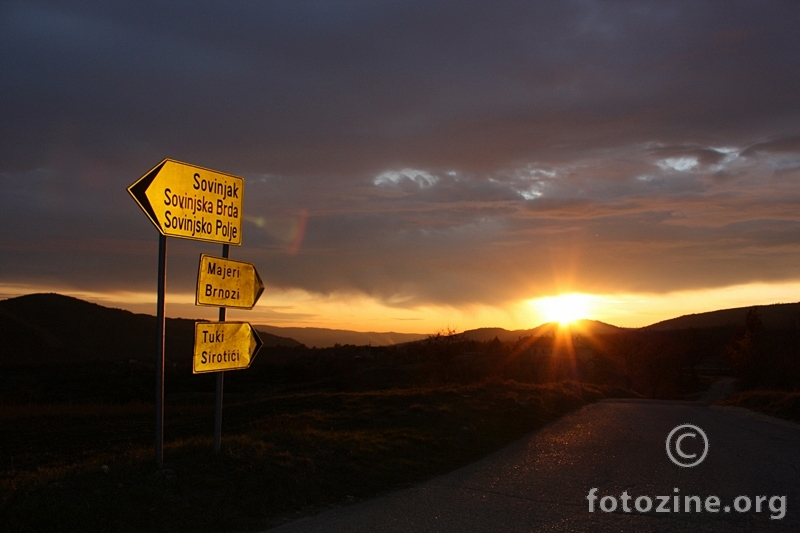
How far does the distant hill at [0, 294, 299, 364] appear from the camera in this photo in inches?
3031

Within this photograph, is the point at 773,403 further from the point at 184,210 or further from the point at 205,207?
the point at 184,210

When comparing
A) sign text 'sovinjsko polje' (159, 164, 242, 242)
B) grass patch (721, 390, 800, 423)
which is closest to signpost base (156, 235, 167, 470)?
sign text 'sovinjsko polje' (159, 164, 242, 242)

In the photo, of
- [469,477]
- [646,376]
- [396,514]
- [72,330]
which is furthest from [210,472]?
[72,330]

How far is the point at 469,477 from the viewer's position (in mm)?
9367

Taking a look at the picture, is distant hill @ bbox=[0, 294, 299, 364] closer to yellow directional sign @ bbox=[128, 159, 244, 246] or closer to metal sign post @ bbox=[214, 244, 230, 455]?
metal sign post @ bbox=[214, 244, 230, 455]

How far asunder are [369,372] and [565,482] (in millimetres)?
32977

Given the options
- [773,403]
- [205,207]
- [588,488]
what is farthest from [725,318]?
[205,207]

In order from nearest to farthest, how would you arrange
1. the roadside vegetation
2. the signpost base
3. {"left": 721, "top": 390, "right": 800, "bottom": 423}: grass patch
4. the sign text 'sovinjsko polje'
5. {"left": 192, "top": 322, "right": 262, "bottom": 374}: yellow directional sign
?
the roadside vegetation < the signpost base < the sign text 'sovinjsko polje' < {"left": 192, "top": 322, "right": 262, "bottom": 374}: yellow directional sign < {"left": 721, "top": 390, "right": 800, "bottom": 423}: grass patch

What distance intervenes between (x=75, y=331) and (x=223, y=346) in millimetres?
102057

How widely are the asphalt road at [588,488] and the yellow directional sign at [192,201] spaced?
4.17 m

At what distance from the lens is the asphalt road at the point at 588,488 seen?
681cm

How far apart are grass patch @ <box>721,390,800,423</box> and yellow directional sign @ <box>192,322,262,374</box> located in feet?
55.3

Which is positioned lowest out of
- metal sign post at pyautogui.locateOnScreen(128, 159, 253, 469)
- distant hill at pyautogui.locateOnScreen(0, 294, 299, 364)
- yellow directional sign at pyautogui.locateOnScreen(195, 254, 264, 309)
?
distant hill at pyautogui.locateOnScreen(0, 294, 299, 364)

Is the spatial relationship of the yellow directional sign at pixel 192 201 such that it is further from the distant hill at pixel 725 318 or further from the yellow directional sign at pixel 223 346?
the distant hill at pixel 725 318
